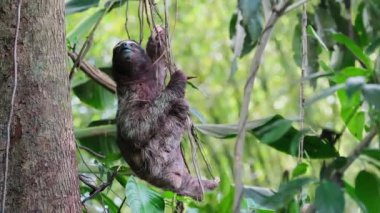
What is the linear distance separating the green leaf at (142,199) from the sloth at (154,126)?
586 millimetres

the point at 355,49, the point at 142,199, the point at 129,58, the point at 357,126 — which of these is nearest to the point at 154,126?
the point at 129,58

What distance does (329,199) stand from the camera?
1517mm

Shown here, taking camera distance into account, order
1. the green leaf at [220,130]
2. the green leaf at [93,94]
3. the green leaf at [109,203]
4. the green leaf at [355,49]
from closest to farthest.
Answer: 1. the green leaf at [355,49]
2. the green leaf at [109,203]
3. the green leaf at [220,130]
4. the green leaf at [93,94]

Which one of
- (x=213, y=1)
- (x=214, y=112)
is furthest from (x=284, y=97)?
(x=213, y=1)

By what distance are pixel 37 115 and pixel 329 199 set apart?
Answer: 108cm

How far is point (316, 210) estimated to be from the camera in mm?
1613

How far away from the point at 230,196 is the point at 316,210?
445 millimetres

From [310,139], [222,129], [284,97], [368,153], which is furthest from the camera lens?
[284,97]

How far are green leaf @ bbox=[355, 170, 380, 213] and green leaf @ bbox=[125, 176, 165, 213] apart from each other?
989 millimetres

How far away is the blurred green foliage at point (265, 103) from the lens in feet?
5.32

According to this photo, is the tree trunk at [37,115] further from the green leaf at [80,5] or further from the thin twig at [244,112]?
the green leaf at [80,5]

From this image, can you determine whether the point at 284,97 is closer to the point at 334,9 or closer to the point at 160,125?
the point at 334,9

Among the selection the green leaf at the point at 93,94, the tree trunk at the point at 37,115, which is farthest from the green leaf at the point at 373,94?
the green leaf at the point at 93,94

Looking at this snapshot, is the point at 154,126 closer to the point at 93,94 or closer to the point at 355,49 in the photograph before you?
the point at 93,94
